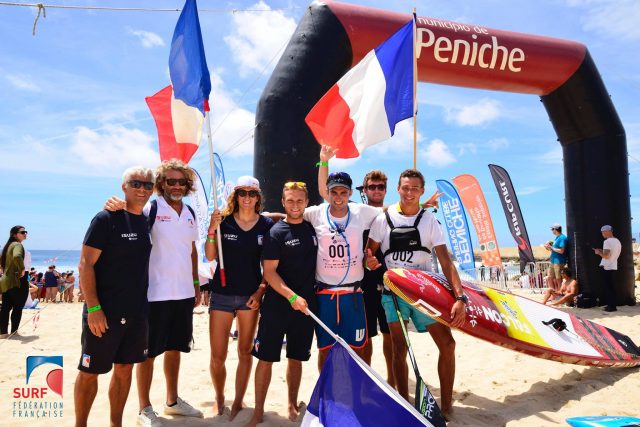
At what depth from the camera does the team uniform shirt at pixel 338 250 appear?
9.90 ft

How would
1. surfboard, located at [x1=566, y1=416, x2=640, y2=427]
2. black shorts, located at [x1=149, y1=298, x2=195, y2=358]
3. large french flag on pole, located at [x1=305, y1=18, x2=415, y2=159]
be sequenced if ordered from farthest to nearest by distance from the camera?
large french flag on pole, located at [x1=305, y1=18, x2=415, y2=159], black shorts, located at [x1=149, y1=298, x2=195, y2=358], surfboard, located at [x1=566, y1=416, x2=640, y2=427]

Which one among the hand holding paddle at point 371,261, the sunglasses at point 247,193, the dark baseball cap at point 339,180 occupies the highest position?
the dark baseball cap at point 339,180

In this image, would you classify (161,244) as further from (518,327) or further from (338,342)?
(518,327)

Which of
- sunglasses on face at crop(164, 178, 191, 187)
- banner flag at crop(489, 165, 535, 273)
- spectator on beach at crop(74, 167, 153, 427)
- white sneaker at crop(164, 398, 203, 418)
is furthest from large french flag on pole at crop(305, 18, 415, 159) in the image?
banner flag at crop(489, 165, 535, 273)

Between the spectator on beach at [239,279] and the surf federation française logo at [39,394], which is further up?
the spectator on beach at [239,279]

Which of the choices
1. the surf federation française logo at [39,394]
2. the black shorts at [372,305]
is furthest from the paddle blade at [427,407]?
the surf federation française logo at [39,394]

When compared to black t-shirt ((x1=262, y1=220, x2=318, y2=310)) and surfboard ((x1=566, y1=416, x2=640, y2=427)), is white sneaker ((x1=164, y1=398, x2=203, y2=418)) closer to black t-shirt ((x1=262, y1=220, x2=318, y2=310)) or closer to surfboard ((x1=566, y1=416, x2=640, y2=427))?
black t-shirt ((x1=262, y1=220, x2=318, y2=310))

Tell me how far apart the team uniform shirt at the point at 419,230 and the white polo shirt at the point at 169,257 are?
1371 millimetres

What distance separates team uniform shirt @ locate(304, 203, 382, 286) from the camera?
119 inches

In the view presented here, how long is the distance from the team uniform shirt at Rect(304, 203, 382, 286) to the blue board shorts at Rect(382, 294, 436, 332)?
308mm

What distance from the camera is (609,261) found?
282 inches

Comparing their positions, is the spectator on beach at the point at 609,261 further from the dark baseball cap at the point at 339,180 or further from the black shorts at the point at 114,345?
the black shorts at the point at 114,345

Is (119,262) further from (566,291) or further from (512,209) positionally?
(512,209)

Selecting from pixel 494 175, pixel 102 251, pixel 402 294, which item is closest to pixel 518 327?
pixel 402 294
